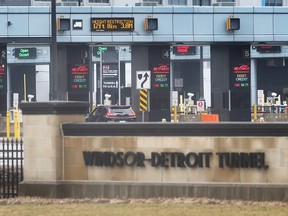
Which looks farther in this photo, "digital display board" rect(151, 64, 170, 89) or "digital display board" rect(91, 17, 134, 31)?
"digital display board" rect(151, 64, 170, 89)

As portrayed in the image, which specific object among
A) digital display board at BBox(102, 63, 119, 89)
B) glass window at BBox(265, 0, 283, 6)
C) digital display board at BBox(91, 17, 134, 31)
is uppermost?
glass window at BBox(265, 0, 283, 6)

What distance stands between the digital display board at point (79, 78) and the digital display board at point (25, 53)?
34225 millimetres

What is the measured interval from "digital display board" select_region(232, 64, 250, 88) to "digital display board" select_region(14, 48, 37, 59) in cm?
3768

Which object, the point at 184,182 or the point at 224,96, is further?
Result: the point at 224,96

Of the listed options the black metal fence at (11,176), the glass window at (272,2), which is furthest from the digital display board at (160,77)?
the glass window at (272,2)

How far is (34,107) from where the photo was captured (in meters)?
18.1

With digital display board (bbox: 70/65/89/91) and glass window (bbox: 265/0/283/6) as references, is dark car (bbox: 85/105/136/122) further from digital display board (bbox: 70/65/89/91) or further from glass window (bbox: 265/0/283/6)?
glass window (bbox: 265/0/283/6)

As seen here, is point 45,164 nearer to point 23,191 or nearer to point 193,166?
point 23,191

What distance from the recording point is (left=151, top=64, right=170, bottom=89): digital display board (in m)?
48.2

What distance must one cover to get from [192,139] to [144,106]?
22.3 metres

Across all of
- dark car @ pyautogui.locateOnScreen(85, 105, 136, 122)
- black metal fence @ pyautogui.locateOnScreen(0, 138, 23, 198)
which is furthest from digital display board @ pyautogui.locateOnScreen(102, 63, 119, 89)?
black metal fence @ pyautogui.locateOnScreen(0, 138, 23, 198)

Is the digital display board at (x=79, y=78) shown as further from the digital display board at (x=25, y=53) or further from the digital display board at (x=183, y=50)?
the digital display board at (x=25, y=53)

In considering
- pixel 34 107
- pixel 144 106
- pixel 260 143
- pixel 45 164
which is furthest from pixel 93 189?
pixel 144 106

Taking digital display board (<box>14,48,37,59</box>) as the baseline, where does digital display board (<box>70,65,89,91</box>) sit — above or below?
below
